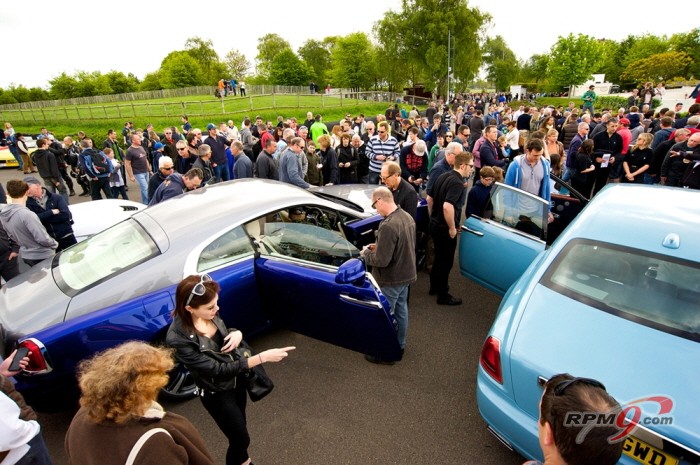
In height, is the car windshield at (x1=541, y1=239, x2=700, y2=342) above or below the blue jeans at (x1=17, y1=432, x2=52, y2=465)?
above

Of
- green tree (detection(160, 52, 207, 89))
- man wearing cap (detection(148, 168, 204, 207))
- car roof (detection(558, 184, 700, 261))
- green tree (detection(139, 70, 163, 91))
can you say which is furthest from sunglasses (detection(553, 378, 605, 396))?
green tree (detection(139, 70, 163, 91))

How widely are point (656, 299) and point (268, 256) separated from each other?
2936 mm

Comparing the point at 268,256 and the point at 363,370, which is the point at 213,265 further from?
the point at 363,370

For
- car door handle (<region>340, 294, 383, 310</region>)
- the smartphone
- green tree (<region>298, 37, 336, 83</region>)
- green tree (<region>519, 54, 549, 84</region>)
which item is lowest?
car door handle (<region>340, 294, 383, 310</region>)

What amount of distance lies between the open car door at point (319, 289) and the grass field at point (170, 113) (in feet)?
78.7

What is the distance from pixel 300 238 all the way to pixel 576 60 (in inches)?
2486

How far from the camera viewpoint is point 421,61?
4391 cm

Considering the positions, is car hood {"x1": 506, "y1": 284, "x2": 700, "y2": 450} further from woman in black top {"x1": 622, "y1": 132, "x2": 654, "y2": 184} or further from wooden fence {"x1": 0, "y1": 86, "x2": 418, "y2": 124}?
wooden fence {"x1": 0, "y1": 86, "x2": 418, "y2": 124}

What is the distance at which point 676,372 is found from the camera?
1.93m

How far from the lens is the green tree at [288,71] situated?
230 feet

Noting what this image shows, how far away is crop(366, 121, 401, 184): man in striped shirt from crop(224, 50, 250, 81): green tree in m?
89.5

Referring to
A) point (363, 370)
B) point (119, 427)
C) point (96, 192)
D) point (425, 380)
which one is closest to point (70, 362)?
point (119, 427)

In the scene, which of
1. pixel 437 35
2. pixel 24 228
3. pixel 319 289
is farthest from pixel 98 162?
pixel 437 35

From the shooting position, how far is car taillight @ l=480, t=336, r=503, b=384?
7.75ft
